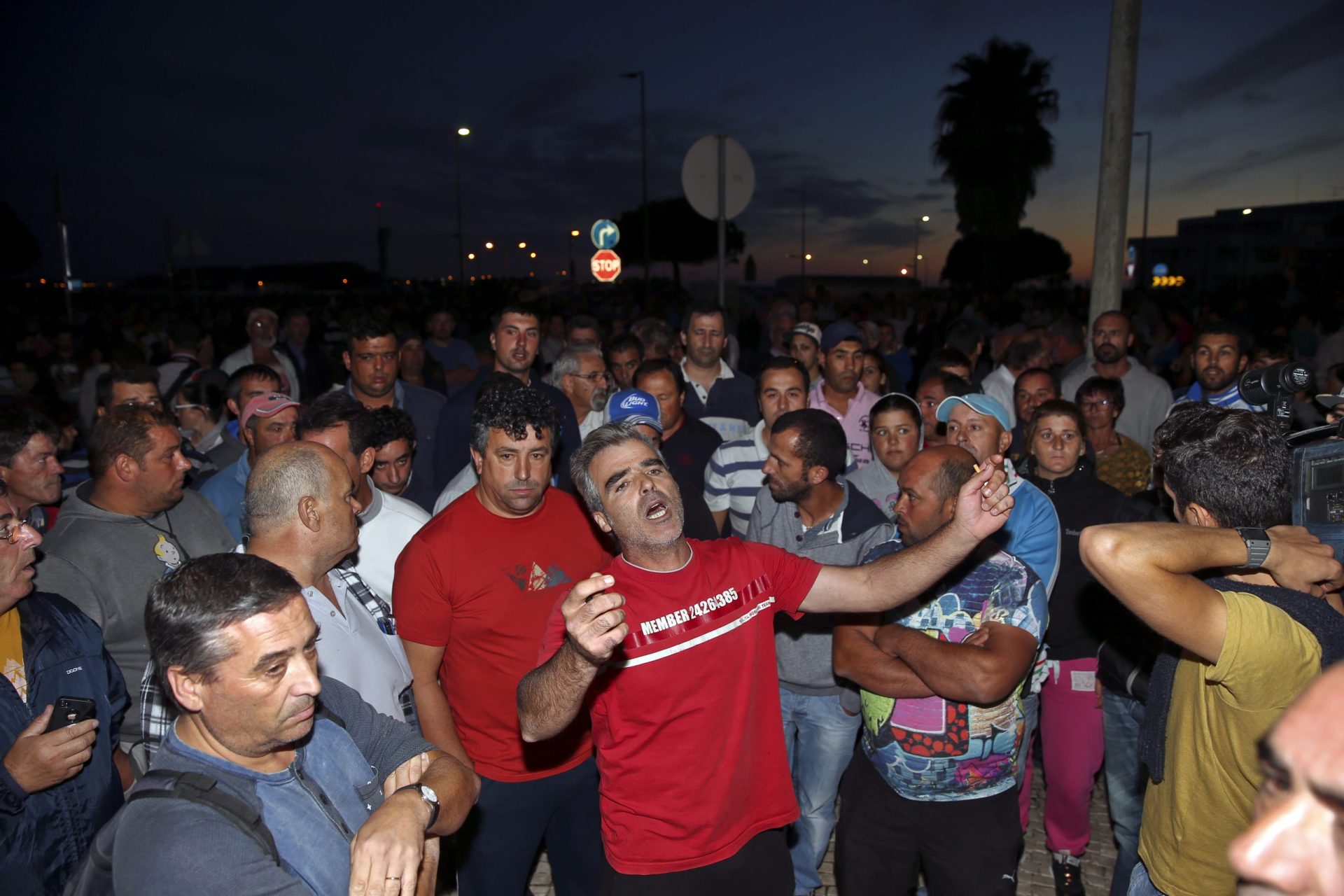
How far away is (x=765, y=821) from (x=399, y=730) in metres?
1.21

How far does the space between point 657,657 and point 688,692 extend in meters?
0.15

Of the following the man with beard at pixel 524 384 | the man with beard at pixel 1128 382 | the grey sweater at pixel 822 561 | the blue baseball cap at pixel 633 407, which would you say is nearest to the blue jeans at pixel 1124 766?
the grey sweater at pixel 822 561

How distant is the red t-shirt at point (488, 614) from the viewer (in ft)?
10.2

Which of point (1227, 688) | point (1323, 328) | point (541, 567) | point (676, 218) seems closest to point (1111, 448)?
point (1227, 688)

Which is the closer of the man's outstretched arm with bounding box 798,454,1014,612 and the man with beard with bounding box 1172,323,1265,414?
the man's outstretched arm with bounding box 798,454,1014,612

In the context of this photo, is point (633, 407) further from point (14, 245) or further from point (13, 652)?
point (14, 245)

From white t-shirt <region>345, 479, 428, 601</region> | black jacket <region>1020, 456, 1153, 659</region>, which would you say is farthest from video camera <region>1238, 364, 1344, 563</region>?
white t-shirt <region>345, 479, 428, 601</region>

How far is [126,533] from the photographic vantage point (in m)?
3.56

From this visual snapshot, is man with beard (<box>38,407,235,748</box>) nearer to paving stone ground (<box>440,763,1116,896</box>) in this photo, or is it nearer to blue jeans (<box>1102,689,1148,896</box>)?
paving stone ground (<box>440,763,1116,896</box>)

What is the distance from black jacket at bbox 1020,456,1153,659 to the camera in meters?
3.92

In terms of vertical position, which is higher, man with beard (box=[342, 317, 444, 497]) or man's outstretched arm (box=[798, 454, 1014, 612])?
man with beard (box=[342, 317, 444, 497])

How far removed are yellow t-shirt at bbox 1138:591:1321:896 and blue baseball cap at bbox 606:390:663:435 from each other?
292 cm

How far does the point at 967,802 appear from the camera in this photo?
117 inches

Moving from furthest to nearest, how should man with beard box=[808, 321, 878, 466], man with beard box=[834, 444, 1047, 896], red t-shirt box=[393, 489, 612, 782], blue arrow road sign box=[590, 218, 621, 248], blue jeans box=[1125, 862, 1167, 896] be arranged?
blue arrow road sign box=[590, 218, 621, 248] < man with beard box=[808, 321, 878, 466] < red t-shirt box=[393, 489, 612, 782] < man with beard box=[834, 444, 1047, 896] < blue jeans box=[1125, 862, 1167, 896]
